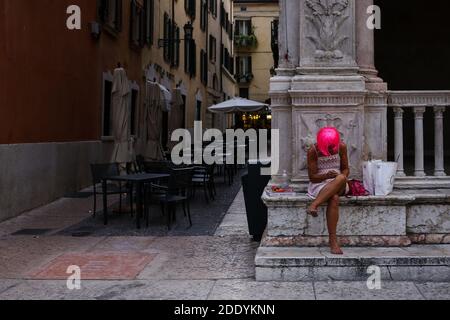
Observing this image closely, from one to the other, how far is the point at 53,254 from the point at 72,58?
288 inches

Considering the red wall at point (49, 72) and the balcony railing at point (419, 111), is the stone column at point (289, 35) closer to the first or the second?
the balcony railing at point (419, 111)

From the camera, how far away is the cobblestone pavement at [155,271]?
5.06 meters

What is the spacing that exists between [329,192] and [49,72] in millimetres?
8212

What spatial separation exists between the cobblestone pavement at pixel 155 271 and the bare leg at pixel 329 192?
756 mm

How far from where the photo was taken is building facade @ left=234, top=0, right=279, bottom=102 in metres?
50.7

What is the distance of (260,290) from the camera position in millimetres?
5156

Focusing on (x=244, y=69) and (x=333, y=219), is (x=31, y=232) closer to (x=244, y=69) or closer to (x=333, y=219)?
(x=333, y=219)

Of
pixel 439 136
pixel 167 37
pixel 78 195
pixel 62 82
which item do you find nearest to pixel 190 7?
pixel 167 37

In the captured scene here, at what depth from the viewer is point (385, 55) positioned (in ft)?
37.6

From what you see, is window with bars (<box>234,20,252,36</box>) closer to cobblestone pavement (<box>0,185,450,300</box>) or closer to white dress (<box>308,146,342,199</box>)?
cobblestone pavement (<box>0,185,450,300</box>)

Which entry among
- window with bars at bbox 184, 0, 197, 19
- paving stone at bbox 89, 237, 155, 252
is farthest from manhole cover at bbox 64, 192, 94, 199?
window with bars at bbox 184, 0, 197, 19
